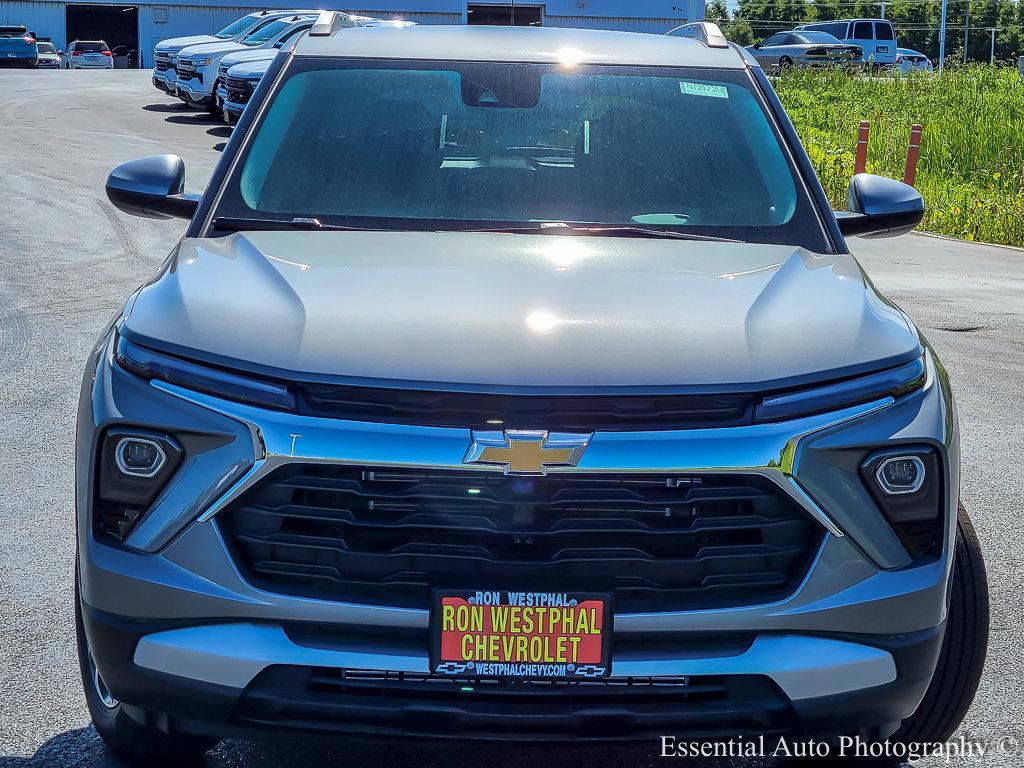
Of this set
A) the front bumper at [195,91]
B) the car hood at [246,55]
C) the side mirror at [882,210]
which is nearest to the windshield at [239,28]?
the front bumper at [195,91]

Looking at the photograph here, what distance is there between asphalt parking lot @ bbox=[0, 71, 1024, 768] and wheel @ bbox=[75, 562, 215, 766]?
0.30ft

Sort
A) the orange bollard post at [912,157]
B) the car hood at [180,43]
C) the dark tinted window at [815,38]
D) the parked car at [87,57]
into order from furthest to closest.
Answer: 1. the parked car at [87,57]
2. the dark tinted window at [815,38]
3. the car hood at [180,43]
4. the orange bollard post at [912,157]

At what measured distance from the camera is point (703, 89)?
14.0ft

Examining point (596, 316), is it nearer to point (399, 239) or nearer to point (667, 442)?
point (667, 442)

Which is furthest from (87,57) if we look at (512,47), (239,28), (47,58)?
(512,47)

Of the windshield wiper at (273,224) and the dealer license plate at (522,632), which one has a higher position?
the windshield wiper at (273,224)

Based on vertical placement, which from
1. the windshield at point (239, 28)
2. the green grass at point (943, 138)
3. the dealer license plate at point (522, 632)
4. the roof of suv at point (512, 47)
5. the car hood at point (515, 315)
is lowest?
the green grass at point (943, 138)

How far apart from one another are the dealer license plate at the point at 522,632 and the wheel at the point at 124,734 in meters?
0.87

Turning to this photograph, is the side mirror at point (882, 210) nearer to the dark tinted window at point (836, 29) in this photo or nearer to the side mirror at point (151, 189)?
the side mirror at point (151, 189)

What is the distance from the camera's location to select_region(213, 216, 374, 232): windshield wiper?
3.64 meters

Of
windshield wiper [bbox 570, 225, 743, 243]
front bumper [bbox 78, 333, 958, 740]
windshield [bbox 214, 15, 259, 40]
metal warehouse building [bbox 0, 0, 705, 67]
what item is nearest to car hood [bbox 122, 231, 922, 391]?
front bumper [bbox 78, 333, 958, 740]

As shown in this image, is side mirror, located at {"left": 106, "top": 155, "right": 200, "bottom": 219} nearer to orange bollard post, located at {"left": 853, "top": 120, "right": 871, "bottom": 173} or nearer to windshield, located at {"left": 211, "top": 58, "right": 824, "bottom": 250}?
windshield, located at {"left": 211, "top": 58, "right": 824, "bottom": 250}

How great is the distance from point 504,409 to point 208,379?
58 centimetres

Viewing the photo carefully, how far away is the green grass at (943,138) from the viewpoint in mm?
15414
